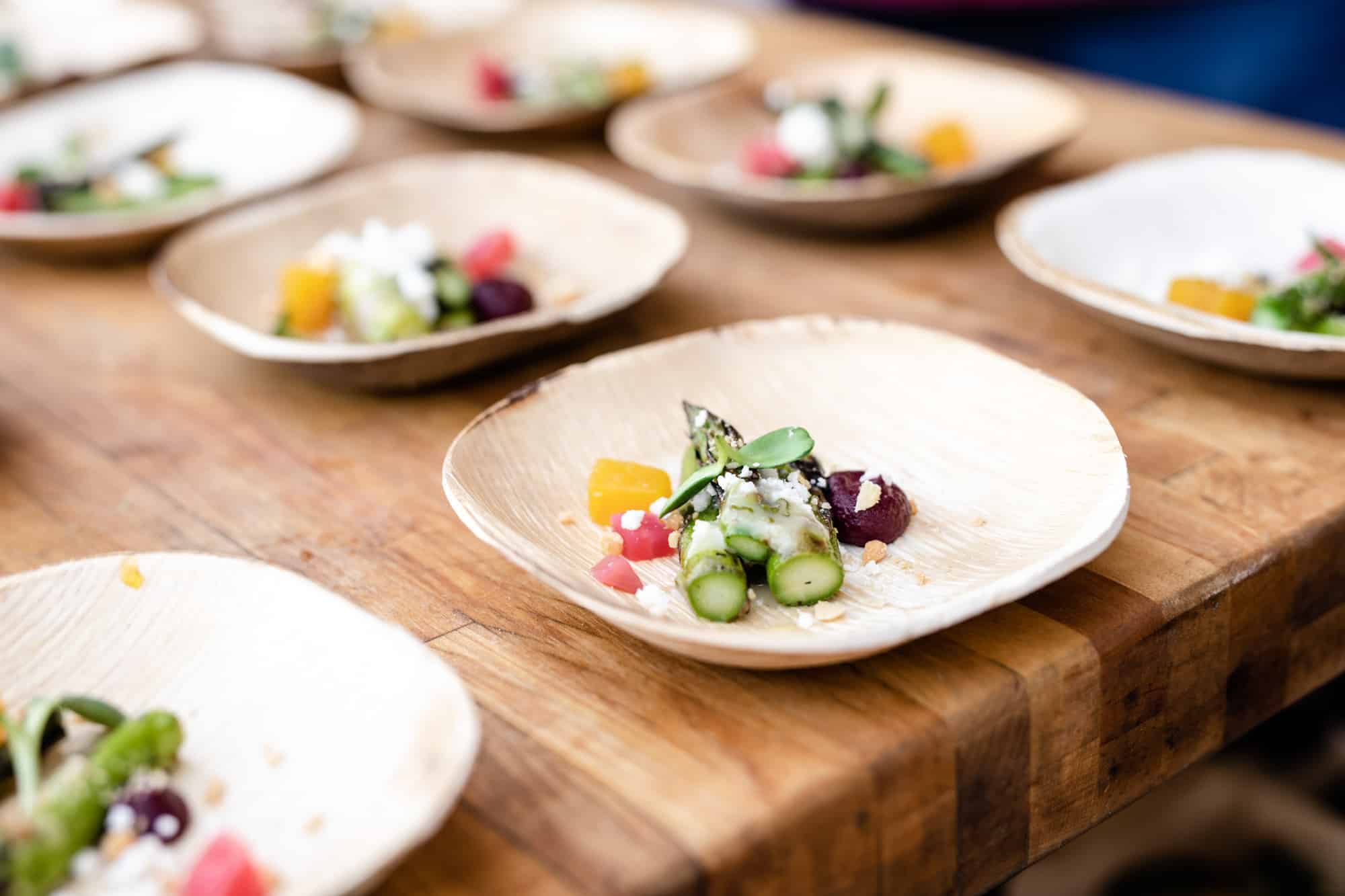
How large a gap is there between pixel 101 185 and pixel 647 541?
1537 mm

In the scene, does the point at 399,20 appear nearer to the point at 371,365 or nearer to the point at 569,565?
the point at 371,365

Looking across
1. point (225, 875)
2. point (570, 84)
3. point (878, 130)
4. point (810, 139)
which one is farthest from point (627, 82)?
point (225, 875)

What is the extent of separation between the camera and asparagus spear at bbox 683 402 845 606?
3.72 feet

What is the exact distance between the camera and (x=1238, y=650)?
128 cm

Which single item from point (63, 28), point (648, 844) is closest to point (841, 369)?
point (648, 844)

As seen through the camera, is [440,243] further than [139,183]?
No

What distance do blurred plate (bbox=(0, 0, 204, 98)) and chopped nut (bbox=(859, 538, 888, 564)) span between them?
7.58ft

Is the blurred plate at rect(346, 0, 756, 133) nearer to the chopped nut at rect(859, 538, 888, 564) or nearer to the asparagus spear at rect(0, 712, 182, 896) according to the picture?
the chopped nut at rect(859, 538, 888, 564)

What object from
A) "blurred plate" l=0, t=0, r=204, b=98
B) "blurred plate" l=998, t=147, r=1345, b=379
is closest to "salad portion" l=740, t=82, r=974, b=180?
"blurred plate" l=998, t=147, r=1345, b=379

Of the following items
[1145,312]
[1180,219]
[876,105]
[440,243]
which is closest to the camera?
[1145,312]

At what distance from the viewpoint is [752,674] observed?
3.76 ft

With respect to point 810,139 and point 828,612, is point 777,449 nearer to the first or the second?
point 828,612

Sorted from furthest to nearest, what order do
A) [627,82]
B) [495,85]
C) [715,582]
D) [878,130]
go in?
[495,85] → [627,82] → [878,130] → [715,582]

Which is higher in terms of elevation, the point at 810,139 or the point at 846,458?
the point at 810,139
